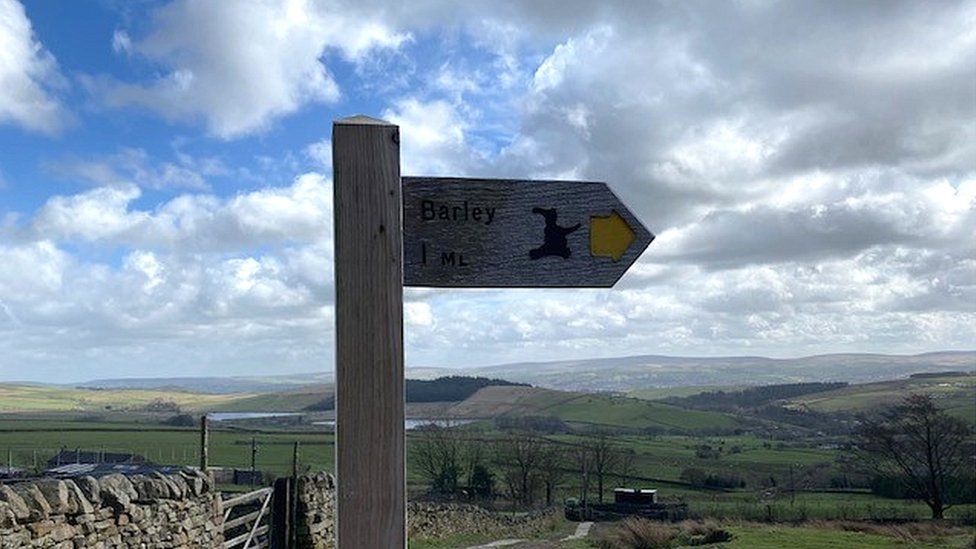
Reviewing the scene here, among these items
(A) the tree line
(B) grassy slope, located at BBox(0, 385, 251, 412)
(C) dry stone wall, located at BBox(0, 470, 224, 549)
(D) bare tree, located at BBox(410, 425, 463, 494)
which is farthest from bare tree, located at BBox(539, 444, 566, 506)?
(B) grassy slope, located at BBox(0, 385, 251, 412)

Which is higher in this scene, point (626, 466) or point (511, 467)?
point (511, 467)

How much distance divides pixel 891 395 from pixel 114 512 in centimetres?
8893

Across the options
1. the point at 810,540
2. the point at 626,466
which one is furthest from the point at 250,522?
the point at 626,466

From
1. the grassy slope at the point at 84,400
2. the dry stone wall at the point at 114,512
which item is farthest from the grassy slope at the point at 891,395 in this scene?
the dry stone wall at the point at 114,512

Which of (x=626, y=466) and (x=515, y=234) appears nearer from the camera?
(x=515, y=234)

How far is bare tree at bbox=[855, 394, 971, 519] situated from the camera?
32594 mm

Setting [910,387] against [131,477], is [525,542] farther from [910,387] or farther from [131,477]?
[910,387]

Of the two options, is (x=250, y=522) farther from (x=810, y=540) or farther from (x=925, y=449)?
(x=925, y=449)

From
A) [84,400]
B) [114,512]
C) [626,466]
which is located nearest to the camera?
[114,512]

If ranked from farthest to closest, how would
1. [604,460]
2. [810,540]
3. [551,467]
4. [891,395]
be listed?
1. [891,395]
2. [604,460]
3. [551,467]
4. [810,540]

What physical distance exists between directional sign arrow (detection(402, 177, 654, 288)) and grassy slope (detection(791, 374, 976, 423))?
73883mm

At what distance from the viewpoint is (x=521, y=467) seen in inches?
1623

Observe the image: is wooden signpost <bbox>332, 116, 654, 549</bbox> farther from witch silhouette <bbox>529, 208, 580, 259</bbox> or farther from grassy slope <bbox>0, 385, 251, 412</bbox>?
grassy slope <bbox>0, 385, 251, 412</bbox>

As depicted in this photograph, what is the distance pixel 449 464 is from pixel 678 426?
3870cm
